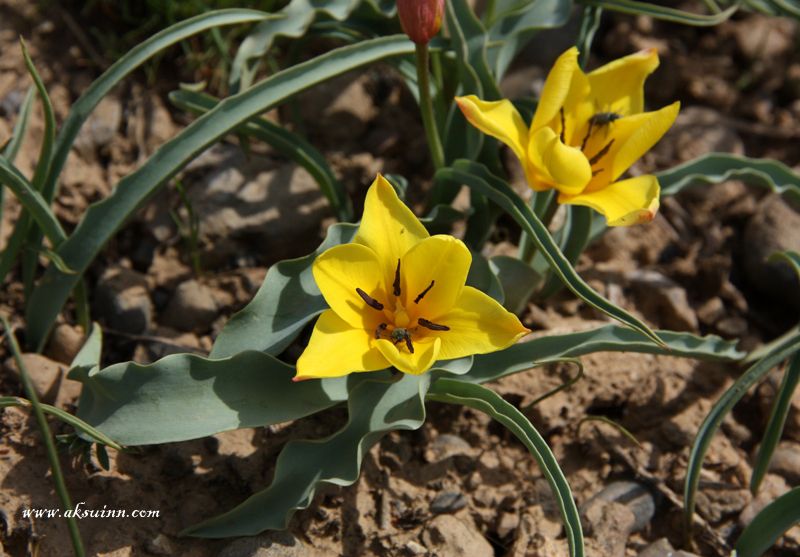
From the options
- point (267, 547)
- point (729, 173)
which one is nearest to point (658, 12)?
point (729, 173)

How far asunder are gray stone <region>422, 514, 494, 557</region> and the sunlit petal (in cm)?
102

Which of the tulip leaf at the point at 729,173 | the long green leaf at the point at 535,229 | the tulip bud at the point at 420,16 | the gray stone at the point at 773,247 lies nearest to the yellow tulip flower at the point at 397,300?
the long green leaf at the point at 535,229

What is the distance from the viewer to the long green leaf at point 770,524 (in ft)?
7.00

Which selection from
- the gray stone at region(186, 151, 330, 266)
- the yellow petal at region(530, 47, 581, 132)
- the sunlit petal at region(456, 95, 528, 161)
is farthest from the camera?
the gray stone at region(186, 151, 330, 266)

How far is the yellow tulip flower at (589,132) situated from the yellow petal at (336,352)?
24.7 inches

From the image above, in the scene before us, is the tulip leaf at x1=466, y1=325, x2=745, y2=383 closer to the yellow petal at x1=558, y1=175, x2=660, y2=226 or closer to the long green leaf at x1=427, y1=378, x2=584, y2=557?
the long green leaf at x1=427, y1=378, x2=584, y2=557

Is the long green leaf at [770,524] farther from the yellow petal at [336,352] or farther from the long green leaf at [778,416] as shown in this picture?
the yellow petal at [336,352]

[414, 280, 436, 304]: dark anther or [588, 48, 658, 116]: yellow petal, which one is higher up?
[588, 48, 658, 116]: yellow petal

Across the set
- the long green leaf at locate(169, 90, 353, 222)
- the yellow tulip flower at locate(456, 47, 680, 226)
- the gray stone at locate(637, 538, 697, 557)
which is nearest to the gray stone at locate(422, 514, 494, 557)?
the gray stone at locate(637, 538, 697, 557)

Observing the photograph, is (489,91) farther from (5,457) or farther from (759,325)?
(5,457)

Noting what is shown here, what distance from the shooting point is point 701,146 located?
Result: 3.34 m

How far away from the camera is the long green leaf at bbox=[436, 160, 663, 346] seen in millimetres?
2051

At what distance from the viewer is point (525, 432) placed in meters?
2.04

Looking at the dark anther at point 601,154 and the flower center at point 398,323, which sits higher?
the dark anther at point 601,154
